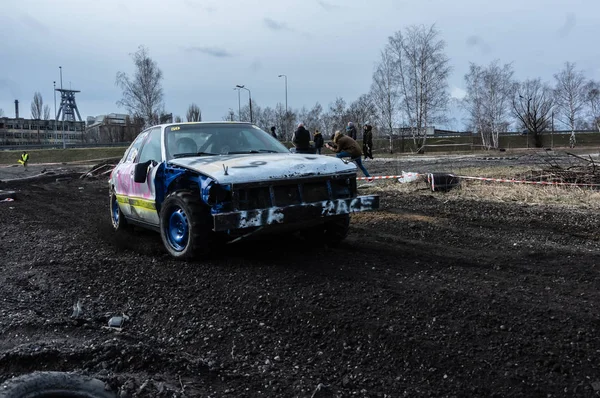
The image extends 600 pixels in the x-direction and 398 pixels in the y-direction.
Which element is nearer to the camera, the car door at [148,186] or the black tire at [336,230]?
the black tire at [336,230]

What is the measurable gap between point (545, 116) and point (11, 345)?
230ft

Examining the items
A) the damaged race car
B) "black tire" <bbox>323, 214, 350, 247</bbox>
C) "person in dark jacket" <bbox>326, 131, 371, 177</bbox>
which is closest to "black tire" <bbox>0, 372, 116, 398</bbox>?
the damaged race car

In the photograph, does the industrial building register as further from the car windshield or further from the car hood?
the car hood

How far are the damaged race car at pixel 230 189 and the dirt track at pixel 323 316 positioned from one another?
0.38 metres

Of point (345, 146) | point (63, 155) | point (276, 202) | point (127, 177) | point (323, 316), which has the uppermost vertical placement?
point (63, 155)

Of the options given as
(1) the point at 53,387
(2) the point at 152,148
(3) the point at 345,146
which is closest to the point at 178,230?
(2) the point at 152,148

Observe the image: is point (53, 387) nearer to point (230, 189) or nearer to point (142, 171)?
point (230, 189)

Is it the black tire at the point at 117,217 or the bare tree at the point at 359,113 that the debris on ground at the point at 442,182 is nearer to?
the black tire at the point at 117,217

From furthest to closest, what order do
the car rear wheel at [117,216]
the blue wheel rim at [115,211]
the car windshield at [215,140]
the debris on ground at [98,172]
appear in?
the debris on ground at [98,172], the blue wheel rim at [115,211], the car rear wheel at [117,216], the car windshield at [215,140]

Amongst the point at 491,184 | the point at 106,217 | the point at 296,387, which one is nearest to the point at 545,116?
the point at 491,184

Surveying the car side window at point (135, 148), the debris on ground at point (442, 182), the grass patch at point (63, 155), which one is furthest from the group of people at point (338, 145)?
the grass patch at point (63, 155)

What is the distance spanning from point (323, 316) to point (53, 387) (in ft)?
6.21

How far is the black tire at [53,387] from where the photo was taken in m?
2.43

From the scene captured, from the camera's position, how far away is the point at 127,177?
22.8ft
